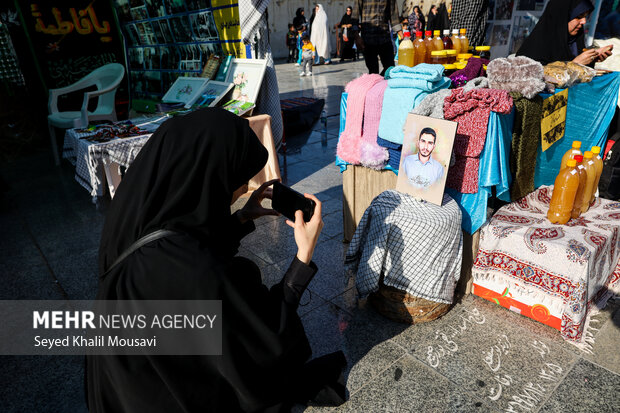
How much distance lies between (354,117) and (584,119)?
2031mm

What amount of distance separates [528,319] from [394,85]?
188 centimetres

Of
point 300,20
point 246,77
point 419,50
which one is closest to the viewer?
point 419,50

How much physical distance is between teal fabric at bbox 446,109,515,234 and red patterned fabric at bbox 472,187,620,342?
137mm

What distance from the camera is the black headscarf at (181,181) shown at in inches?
56.8

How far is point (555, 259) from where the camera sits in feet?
8.25

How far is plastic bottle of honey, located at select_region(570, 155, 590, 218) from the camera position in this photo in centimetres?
274

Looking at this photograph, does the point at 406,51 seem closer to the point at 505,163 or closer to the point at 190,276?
the point at 505,163

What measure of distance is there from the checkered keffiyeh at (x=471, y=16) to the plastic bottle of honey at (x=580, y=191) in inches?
188

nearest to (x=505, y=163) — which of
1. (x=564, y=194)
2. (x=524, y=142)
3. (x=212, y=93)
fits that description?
(x=524, y=142)

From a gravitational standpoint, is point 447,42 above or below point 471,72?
above

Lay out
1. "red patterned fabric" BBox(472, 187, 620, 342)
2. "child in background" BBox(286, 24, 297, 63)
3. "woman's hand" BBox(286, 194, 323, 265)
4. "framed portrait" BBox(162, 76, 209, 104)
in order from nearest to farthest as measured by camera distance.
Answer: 1. "woman's hand" BBox(286, 194, 323, 265)
2. "red patterned fabric" BBox(472, 187, 620, 342)
3. "framed portrait" BBox(162, 76, 209, 104)
4. "child in background" BBox(286, 24, 297, 63)

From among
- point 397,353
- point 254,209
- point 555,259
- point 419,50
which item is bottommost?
point 397,353

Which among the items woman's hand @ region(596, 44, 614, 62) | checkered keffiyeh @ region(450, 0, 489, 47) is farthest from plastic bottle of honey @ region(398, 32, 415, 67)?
checkered keffiyeh @ region(450, 0, 489, 47)

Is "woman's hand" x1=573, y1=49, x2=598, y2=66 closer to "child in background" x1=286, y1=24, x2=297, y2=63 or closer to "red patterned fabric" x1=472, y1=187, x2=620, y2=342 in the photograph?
"red patterned fabric" x1=472, y1=187, x2=620, y2=342
